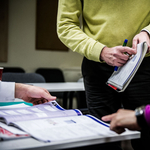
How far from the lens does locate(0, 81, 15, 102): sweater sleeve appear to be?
3.44 feet

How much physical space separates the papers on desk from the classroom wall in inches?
165

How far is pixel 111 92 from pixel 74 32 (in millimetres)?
396

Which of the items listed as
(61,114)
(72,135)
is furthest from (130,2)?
(72,135)

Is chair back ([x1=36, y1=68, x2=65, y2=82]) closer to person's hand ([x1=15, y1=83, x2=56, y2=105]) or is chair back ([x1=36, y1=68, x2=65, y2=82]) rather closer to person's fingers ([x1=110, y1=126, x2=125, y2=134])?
person's hand ([x1=15, y1=83, x2=56, y2=105])

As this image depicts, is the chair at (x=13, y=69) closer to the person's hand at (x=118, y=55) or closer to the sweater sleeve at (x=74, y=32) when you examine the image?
the sweater sleeve at (x=74, y=32)

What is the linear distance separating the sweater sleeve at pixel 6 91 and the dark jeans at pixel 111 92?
444 millimetres

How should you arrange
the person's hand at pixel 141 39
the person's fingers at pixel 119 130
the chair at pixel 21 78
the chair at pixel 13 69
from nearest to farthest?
1. the person's fingers at pixel 119 130
2. the person's hand at pixel 141 39
3. the chair at pixel 21 78
4. the chair at pixel 13 69

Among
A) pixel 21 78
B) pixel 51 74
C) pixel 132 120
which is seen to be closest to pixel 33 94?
pixel 132 120

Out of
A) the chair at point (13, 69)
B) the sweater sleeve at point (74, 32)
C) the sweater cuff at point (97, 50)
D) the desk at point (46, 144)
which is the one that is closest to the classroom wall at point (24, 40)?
the chair at point (13, 69)

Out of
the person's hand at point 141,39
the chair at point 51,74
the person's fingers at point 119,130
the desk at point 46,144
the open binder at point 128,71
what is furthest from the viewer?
the chair at point 51,74

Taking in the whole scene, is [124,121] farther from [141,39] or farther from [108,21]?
[108,21]

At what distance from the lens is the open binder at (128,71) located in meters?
0.96

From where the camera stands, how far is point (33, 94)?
106cm

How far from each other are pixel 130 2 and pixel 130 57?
360mm
